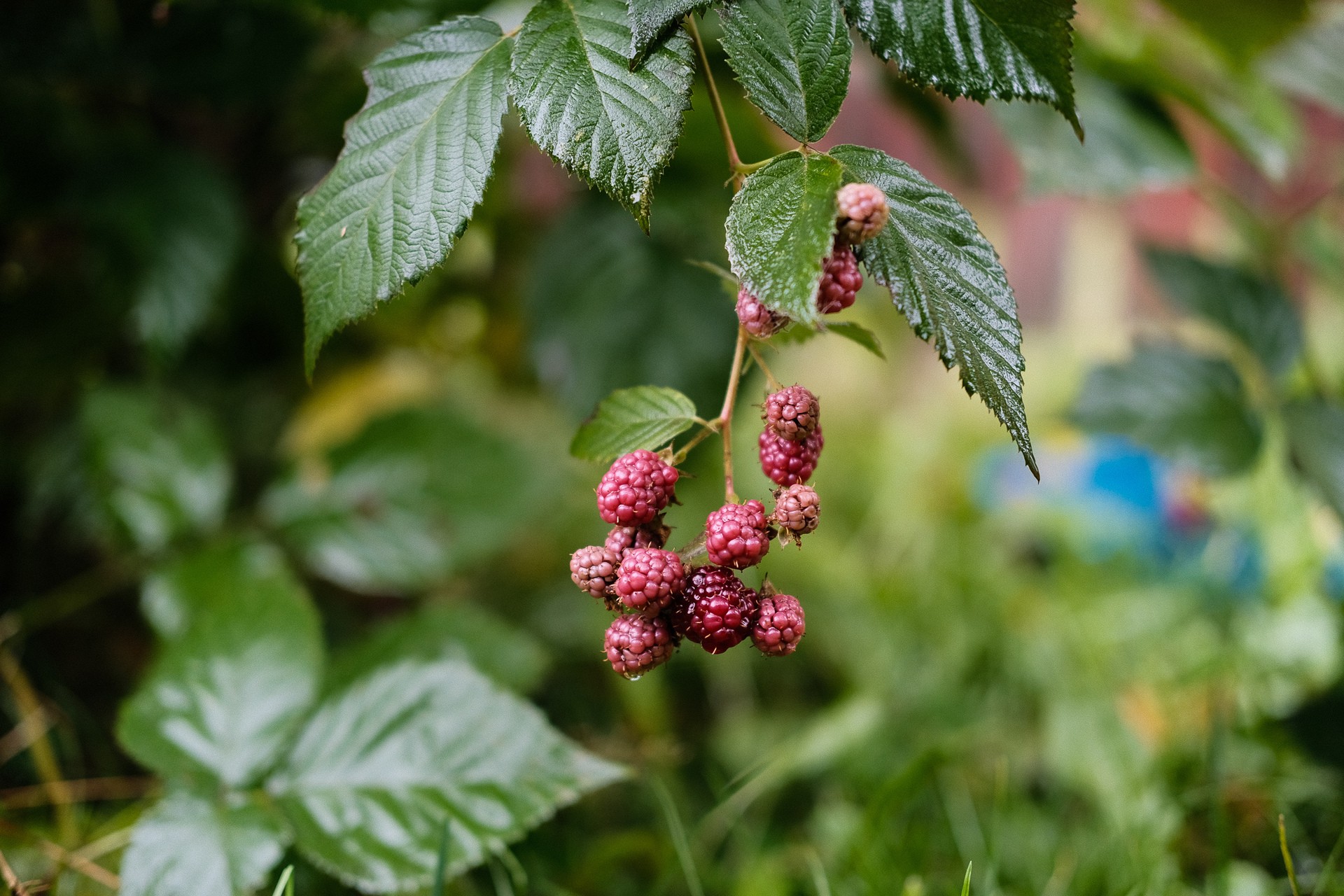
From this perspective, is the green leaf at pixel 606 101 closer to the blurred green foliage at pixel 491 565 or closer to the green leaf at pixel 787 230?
the green leaf at pixel 787 230

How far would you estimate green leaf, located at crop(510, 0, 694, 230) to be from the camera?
0.37 meters

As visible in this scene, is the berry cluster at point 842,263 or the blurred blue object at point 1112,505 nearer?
the berry cluster at point 842,263

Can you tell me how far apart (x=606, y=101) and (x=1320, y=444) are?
0.73m

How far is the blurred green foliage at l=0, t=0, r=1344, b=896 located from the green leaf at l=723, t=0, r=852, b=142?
0.47 feet

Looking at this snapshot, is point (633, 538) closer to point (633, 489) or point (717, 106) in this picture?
point (633, 489)

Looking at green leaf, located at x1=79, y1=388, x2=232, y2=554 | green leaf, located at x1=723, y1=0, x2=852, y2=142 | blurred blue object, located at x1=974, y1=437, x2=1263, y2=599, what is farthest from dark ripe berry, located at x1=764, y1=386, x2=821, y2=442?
blurred blue object, located at x1=974, y1=437, x2=1263, y2=599

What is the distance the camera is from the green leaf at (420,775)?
1.82 feet

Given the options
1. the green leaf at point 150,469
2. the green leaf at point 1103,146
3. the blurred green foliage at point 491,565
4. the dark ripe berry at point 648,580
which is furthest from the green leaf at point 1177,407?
the green leaf at point 150,469

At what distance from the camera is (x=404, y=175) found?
406 millimetres

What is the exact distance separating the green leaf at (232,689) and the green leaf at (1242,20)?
2.92 feet

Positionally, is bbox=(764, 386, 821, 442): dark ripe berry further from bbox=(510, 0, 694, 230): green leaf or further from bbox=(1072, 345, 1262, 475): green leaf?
bbox=(1072, 345, 1262, 475): green leaf

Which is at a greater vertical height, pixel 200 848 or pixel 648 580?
pixel 648 580

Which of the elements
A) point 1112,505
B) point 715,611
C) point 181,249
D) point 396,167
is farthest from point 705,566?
point 1112,505

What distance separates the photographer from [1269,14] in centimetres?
73
